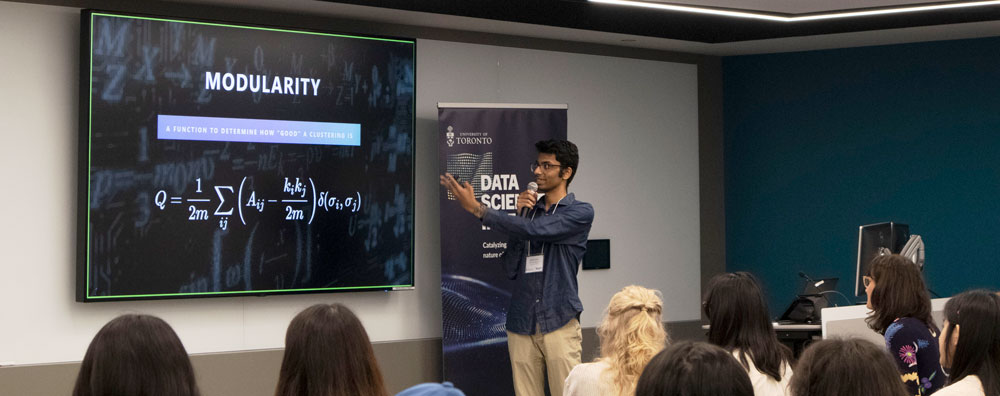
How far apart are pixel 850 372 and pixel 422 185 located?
16.2 feet

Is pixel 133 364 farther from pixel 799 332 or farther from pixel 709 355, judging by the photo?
pixel 799 332

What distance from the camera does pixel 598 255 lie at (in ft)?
23.7

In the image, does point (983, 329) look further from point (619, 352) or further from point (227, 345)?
point (227, 345)

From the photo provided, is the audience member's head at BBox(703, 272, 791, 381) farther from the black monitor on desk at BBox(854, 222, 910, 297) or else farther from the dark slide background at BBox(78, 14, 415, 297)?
the dark slide background at BBox(78, 14, 415, 297)

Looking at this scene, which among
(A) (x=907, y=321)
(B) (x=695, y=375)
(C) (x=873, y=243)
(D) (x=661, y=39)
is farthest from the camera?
(D) (x=661, y=39)

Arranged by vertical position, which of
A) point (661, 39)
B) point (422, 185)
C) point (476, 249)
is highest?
point (661, 39)

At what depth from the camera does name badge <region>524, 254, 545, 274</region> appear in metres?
4.92

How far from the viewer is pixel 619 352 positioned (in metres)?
2.92

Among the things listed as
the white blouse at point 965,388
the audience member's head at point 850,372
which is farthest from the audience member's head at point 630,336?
the audience member's head at point 850,372

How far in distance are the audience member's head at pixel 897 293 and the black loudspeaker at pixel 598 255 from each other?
337 centimetres

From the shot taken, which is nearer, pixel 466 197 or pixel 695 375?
pixel 695 375

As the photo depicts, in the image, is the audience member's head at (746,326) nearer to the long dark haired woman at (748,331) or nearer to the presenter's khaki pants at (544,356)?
the long dark haired woman at (748,331)

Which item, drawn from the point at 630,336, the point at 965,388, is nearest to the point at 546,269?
the point at 630,336

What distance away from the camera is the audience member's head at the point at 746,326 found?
114 inches
